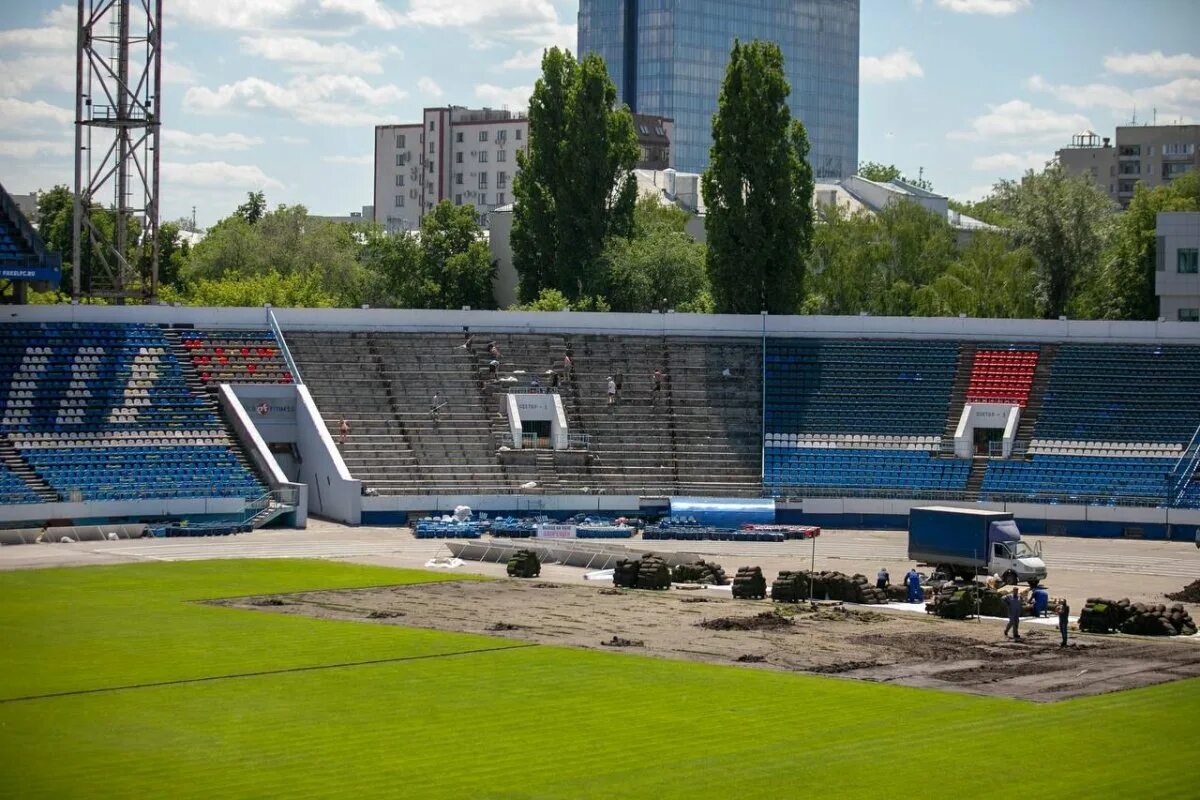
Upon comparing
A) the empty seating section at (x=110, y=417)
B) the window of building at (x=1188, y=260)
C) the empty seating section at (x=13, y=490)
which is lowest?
the empty seating section at (x=13, y=490)

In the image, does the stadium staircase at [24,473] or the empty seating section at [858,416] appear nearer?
the stadium staircase at [24,473]

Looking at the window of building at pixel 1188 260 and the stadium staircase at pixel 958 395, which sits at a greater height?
the window of building at pixel 1188 260

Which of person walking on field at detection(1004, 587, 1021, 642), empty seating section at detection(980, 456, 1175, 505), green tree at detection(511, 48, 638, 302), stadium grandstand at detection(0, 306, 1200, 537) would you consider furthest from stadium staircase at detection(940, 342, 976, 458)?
person walking on field at detection(1004, 587, 1021, 642)

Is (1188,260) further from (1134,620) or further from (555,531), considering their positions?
(1134,620)

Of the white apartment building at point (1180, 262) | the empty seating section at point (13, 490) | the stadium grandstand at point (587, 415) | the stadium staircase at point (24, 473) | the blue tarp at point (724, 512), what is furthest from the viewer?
the white apartment building at point (1180, 262)

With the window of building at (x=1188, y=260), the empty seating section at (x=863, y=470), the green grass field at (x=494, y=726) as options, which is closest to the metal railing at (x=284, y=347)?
the empty seating section at (x=863, y=470)

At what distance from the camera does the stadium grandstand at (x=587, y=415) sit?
65438 mm

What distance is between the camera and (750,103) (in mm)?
85000

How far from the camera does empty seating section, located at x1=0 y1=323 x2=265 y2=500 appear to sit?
62406mm

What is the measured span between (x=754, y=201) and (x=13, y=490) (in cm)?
4107

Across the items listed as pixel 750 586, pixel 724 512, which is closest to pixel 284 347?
pixel 724 512

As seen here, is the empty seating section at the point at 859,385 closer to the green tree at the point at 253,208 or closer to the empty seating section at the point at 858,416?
the empty seating section at the point at 858,416

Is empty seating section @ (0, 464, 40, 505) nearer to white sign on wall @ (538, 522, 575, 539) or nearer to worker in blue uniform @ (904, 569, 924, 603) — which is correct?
white sign on wall @ (538, 522, 575, 539)

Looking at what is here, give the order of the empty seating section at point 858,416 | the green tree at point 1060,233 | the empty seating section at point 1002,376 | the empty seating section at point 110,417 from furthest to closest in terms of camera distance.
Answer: the green tree at point 1060,233
the empty seating section at point 1002,376
the empty seating section at point 858,416
the empty seating section at point 110,417
